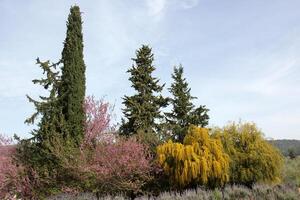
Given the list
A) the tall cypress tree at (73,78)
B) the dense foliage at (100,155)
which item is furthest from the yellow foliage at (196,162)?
the tall cypress tree at (73,78)

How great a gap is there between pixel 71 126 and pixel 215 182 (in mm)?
6690

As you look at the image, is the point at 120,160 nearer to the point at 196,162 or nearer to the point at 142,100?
the point at 196,162

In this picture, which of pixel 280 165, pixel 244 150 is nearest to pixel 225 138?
pixel 244 150

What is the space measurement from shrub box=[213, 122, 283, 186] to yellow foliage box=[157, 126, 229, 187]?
1242 mm

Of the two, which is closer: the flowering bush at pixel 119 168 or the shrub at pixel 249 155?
the flowering bush at pixel 119 168

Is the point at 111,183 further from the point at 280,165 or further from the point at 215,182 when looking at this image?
the point at 280,165

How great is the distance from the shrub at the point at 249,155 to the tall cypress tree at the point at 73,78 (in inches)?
258

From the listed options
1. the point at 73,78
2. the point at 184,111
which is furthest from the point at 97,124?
the point at 184,111

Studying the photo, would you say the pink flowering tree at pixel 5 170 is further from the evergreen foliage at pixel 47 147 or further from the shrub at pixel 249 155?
the shrub at pixel 249 155

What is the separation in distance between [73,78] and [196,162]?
21.9 feet

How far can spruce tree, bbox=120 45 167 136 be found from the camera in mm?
26712

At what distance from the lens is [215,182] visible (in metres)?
16.9

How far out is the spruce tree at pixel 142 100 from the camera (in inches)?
1052

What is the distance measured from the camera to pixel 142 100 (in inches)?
1075
